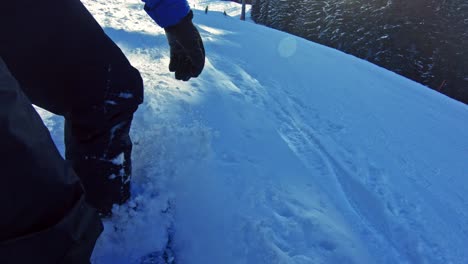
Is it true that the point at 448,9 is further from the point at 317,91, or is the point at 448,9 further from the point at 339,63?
Answer: the point at 317,91

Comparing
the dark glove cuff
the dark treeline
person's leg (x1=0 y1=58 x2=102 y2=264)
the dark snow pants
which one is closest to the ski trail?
the dark glove cuff

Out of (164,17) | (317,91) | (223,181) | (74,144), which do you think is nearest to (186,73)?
(164,17)

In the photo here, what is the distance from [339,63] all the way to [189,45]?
6045mm

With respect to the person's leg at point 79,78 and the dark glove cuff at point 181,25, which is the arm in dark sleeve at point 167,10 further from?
the person's leg at point 79,78

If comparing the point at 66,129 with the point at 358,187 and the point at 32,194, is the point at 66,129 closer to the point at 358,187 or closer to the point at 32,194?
the point at 32,194

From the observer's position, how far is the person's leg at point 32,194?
1.81ft

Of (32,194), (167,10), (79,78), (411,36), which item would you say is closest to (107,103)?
(79,78)

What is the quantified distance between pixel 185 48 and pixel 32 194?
1198mm

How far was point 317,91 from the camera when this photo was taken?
488 centimetres

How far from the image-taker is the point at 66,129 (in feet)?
3.90

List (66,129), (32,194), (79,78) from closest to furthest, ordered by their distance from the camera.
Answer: (32,194), (79,78), (66,129)

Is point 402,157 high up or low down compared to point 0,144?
down

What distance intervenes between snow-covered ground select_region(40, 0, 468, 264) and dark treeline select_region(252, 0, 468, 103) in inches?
663

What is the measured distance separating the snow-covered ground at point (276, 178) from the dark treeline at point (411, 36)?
55.3ft
